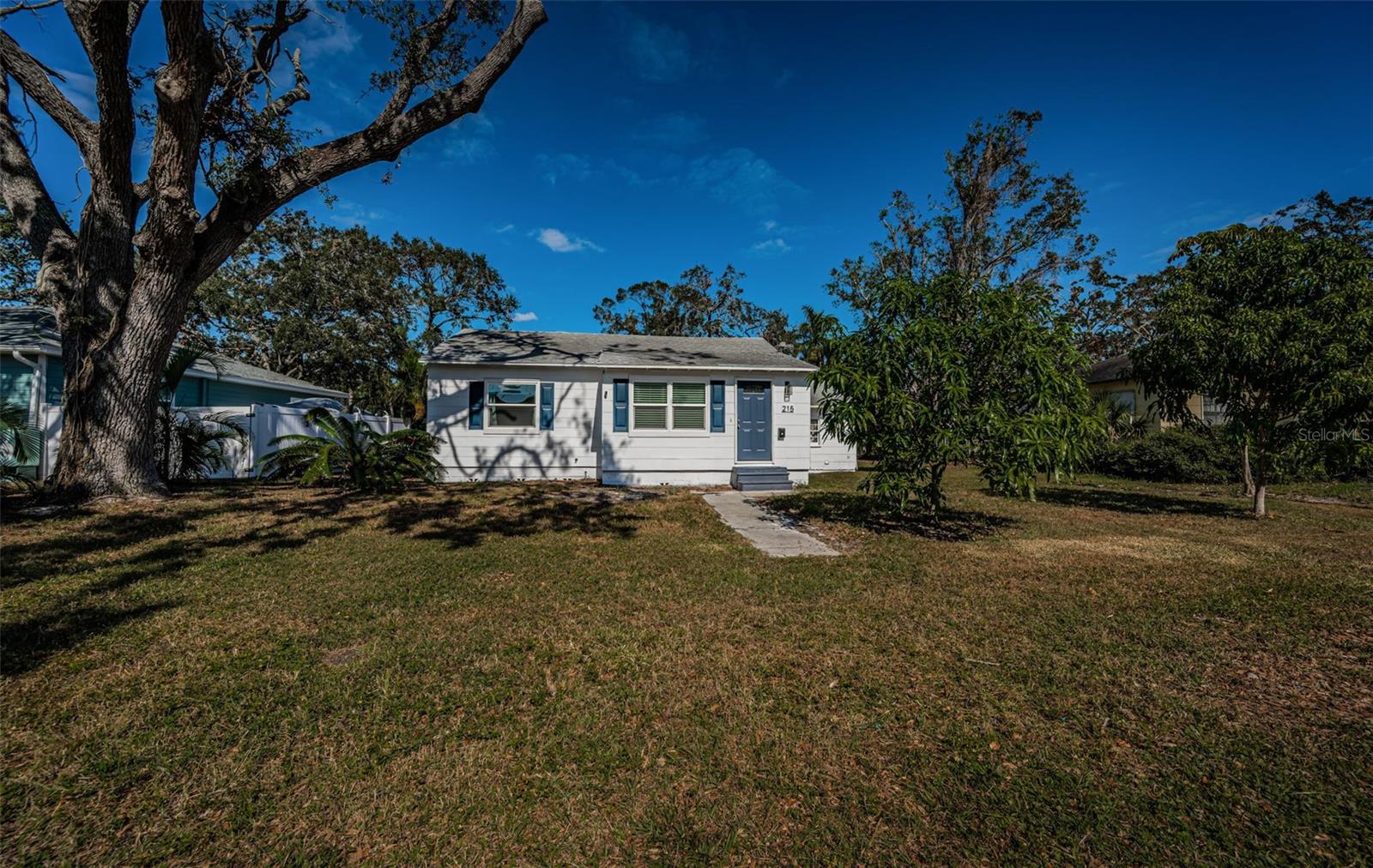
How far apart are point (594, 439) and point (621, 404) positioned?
71.6 inches

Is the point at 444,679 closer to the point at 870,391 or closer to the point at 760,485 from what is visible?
the point at 870,391

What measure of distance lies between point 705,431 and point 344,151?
8.43 metres

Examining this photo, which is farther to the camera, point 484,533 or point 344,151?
point 344,151

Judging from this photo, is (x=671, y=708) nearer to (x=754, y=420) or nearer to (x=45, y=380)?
(x=754, y=420)

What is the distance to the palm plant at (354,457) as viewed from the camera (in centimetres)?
987

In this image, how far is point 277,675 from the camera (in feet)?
9.80

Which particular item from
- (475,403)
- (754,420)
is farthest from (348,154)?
(754,420)

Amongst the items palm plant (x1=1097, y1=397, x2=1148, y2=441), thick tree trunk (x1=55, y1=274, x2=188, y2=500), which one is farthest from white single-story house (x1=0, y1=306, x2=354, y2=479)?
palm plant (x1=1097, y1=397, x2=1148, y2=441)

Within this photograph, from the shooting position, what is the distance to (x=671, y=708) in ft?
9.06

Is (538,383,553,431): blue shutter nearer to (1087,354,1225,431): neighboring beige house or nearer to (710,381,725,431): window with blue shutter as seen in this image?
(710,381,725,431): window with blue shutter

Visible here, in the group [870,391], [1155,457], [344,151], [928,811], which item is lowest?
[928,811]

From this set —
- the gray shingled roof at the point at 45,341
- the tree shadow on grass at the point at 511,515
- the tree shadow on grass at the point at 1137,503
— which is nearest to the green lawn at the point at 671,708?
the tree shadow on grass at the point at 511,515

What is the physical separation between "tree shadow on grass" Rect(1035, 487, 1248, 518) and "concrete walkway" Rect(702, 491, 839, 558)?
17.7 ft

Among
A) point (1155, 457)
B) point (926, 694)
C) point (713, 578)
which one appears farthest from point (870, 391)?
point (1155, 457)
